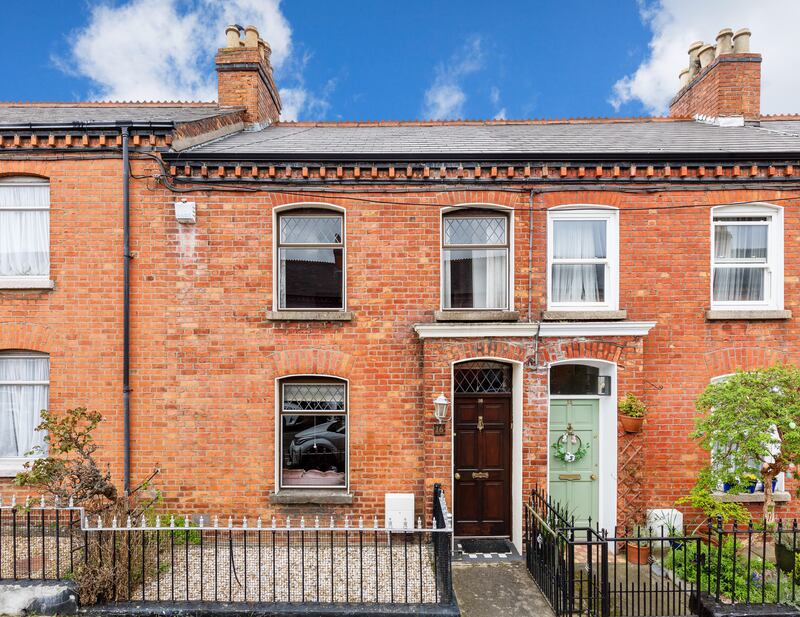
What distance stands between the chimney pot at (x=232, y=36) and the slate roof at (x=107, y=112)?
1.45 metres

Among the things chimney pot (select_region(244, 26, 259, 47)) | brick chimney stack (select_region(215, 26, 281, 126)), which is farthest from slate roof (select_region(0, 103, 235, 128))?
chimney pot (select_region(244, 26, 259, 47))

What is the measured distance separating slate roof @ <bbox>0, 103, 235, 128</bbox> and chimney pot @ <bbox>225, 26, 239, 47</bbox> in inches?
57.2

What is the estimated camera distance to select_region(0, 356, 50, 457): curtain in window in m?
8.08

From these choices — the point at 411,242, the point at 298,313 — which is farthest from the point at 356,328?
the point at 411,242

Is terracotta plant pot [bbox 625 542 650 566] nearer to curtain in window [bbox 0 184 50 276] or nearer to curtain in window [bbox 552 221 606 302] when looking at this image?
curtain in window [bbox 552 221 606 302]

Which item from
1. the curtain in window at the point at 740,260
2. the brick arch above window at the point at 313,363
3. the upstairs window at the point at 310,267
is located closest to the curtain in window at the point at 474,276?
the upstairs window at the point at 310,267

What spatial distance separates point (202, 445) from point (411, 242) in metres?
4.97

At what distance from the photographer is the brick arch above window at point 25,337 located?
7816 millimetres

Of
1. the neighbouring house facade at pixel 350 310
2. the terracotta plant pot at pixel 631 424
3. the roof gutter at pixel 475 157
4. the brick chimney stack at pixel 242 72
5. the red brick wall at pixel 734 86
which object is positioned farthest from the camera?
the brick chimney stack at pixel 242 72

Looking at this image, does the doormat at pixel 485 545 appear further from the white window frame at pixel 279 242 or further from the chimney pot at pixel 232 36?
the chimney pot at pixel 232 36

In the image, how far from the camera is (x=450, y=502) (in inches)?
301

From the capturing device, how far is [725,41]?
34.3 ft

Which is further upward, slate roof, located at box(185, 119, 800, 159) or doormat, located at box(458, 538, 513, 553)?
slate roof, located at box(185, 119, 800, 159)

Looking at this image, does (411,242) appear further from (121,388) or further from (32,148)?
(32,148)
